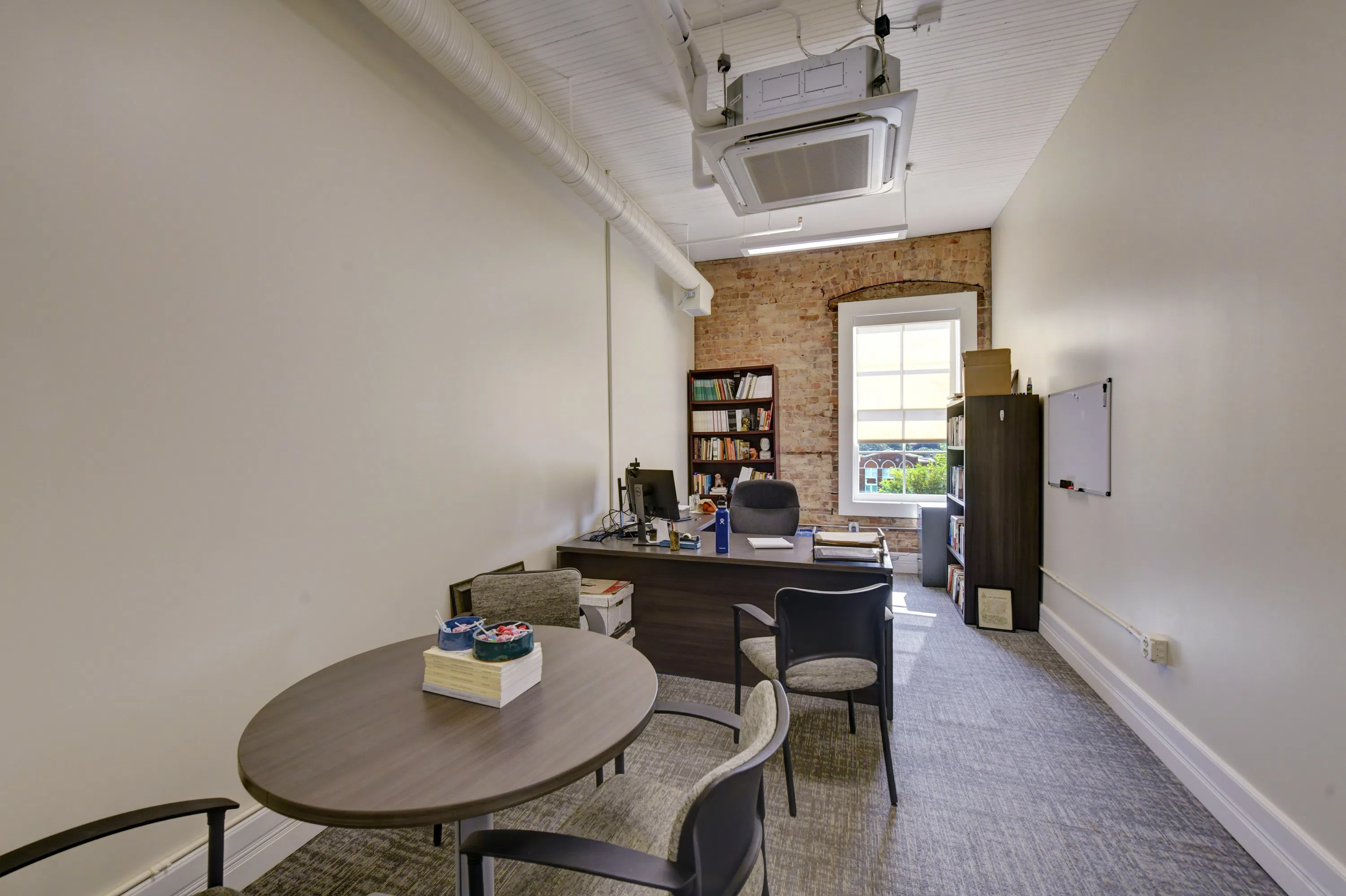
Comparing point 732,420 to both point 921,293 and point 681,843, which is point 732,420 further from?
point 681,843

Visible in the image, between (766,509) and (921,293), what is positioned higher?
(921,293)

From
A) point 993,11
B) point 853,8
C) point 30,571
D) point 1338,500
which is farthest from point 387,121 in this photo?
point 1338,500

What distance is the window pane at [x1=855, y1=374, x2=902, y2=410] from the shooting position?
6.12 meters

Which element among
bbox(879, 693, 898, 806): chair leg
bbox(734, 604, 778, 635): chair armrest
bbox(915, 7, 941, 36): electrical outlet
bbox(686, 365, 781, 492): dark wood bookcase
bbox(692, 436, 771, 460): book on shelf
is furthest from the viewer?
bbox(692, 436, 771, 460): book on shelf

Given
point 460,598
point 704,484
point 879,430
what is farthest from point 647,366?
point 460,598

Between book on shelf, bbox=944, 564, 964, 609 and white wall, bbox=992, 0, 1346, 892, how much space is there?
120cm

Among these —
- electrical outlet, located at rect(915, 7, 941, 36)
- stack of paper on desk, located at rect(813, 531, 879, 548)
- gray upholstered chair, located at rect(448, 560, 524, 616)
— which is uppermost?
electrical outlet, located at rect(915, 7, 941, 36)

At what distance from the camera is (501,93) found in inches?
108

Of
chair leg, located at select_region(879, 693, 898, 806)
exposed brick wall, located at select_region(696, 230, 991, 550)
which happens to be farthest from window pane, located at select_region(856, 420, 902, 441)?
chair leg, located at select_region(879, 693, 898, 806)

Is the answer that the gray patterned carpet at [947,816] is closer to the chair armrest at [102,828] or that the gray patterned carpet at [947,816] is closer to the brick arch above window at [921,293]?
the chair armrest at [102,828]

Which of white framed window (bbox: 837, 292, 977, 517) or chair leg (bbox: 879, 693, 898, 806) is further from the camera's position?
white framed window (bbox: 837, 292, 977, 517)

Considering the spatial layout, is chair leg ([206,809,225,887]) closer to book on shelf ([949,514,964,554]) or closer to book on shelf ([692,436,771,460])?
book on shelf ([949,514,964,554])

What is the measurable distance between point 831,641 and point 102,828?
7.20ft

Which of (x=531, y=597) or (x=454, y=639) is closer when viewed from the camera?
(x=454, y=639)
